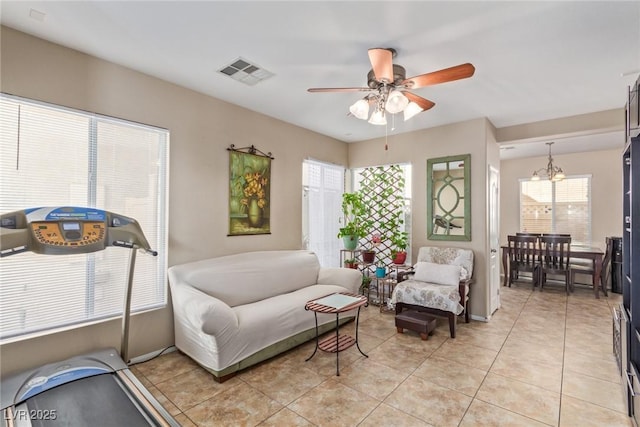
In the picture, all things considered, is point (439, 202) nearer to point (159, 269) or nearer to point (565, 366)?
point (565, 366)

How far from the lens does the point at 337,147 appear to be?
5227 millimetres

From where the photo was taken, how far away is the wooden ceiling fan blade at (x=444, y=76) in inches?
76.7

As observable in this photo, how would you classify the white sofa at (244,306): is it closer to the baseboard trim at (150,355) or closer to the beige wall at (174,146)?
the baseboard trim at (150,355)

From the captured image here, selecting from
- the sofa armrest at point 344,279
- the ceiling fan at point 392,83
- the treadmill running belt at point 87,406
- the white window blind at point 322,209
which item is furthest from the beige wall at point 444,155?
the treadmill running belt at point 87,406

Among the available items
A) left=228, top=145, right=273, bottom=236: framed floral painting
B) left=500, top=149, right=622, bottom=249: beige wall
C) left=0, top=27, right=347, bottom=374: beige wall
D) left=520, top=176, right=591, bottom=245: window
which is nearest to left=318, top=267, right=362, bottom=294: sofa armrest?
left=0, top=27, right=347, bottom=374: beige wall

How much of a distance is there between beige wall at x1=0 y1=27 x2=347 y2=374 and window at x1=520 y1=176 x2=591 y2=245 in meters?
5.29

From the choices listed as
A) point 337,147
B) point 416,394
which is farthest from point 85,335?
point 337,147

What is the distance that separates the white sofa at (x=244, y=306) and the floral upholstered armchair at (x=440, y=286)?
638 millimetres

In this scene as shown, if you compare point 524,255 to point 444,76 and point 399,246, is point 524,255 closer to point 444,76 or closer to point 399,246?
point 399,246

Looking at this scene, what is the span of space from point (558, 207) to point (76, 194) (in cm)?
797

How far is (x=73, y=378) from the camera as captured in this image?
6.83 feet

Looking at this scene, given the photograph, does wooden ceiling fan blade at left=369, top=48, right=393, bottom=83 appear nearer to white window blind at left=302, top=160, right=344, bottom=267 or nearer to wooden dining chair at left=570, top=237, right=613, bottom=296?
white window blind at left=302, top=160, right=344, bottom=267

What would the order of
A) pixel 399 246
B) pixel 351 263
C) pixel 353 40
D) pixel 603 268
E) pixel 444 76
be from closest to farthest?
pixel 444 76 → pixel 353 40 → pixel 399 246 → pixel 351 263 → pixel 603 268

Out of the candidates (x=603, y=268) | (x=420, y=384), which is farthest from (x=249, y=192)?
(x=603, y=268)
